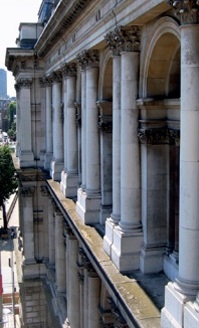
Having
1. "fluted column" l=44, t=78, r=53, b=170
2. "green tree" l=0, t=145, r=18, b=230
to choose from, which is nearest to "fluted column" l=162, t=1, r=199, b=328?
"fluted column" l=44, t=78, r=53, b=170

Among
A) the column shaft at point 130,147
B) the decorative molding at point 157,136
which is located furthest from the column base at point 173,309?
the decorative molding at point 157,136

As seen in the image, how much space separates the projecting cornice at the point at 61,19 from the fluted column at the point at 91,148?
232 cm

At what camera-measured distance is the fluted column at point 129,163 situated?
19516 mm

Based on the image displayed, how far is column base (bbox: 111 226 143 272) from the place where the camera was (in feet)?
64.3

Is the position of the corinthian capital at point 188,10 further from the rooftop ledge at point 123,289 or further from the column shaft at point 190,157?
the rooftop ledge at point 123,289

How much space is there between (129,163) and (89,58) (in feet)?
28.6

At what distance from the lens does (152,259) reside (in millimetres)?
19406

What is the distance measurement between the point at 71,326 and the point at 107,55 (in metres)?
16.3

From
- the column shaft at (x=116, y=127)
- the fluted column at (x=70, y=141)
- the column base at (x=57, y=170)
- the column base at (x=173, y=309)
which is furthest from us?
the column base at (x=57, y=170)

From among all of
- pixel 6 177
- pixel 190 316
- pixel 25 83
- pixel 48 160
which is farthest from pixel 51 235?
pixel 6 177

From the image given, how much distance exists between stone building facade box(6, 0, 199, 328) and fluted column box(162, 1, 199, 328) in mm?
26

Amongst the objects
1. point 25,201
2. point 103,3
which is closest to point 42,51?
point 25,201

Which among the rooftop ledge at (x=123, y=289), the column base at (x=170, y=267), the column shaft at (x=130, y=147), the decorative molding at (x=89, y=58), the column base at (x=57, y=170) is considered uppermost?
the decorative molding at (x=89, y=58)

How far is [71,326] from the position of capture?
105 feet
